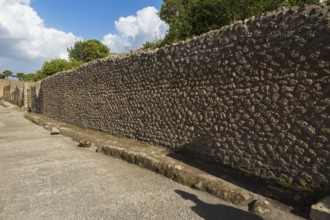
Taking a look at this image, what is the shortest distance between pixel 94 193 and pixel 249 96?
11.1 feet

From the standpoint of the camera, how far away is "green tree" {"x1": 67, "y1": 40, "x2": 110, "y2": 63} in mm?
49406

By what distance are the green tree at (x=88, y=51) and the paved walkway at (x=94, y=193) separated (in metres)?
42.4

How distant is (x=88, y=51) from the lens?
49.5 metres

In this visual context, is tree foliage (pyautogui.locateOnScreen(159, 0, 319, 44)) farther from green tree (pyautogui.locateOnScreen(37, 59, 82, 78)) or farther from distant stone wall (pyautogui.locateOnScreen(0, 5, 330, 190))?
green tree (pyautogui.locateOnScreen(37, 59, 82, 78))

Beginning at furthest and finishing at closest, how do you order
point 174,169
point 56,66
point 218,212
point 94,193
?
point 56,66, point 174,169, point 94,193, point 218,212

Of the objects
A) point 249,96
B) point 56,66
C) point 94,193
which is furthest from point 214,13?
point 56,66

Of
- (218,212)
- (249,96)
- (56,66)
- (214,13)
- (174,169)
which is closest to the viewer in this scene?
(218,212)

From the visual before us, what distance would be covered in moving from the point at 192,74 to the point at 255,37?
212cm

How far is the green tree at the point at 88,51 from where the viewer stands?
162 ft

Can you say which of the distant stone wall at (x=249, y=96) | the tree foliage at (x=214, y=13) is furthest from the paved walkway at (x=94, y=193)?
the tree foliage at (x=214, y=13)

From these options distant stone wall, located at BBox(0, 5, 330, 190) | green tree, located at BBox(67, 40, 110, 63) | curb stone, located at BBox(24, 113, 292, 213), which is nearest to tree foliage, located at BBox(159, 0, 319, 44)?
distant stone wall, located at BBox(0, 5, 330, 190)

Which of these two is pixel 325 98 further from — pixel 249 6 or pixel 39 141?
pixel 39 141

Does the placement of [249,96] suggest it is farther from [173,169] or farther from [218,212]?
[218,212]

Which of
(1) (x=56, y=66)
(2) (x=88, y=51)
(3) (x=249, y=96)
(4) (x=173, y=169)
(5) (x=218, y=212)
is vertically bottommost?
(5) (x=218, y=212)
